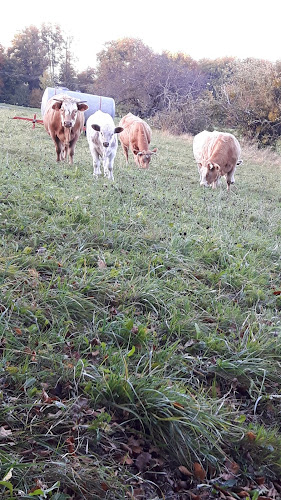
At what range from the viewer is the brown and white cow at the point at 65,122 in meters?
9.55

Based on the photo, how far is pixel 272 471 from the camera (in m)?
2.50

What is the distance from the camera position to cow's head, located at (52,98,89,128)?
9443mm

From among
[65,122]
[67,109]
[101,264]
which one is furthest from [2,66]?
[101,264]

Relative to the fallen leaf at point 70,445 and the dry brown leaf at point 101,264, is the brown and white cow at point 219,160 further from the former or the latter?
the fallen leaf at point 70,445

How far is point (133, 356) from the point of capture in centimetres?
301

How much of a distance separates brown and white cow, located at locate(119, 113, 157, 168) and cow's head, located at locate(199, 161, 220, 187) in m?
2.11

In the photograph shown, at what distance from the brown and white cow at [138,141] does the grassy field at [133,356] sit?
6.42 m

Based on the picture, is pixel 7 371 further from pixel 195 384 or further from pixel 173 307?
pixel 173 307

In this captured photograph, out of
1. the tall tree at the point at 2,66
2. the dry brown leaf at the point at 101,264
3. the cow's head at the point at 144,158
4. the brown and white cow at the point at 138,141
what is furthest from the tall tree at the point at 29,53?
the dry brown leaf at the point at 101,264

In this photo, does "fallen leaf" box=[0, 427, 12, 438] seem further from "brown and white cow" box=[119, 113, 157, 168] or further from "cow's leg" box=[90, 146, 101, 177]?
"brown and white cow" box=[119, 113, 157, 168]

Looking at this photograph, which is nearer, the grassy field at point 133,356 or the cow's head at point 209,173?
the grassy field at point 133,356

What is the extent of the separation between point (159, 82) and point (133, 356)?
3690 cm

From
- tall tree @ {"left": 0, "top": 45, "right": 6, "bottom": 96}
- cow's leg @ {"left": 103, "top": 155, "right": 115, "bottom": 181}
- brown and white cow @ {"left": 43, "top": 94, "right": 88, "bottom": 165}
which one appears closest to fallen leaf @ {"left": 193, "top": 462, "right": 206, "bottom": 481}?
cow's leg @ {"left": 103, "top": 155, "right": 115, "bottom": 181}

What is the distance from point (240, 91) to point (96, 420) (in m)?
24.6
